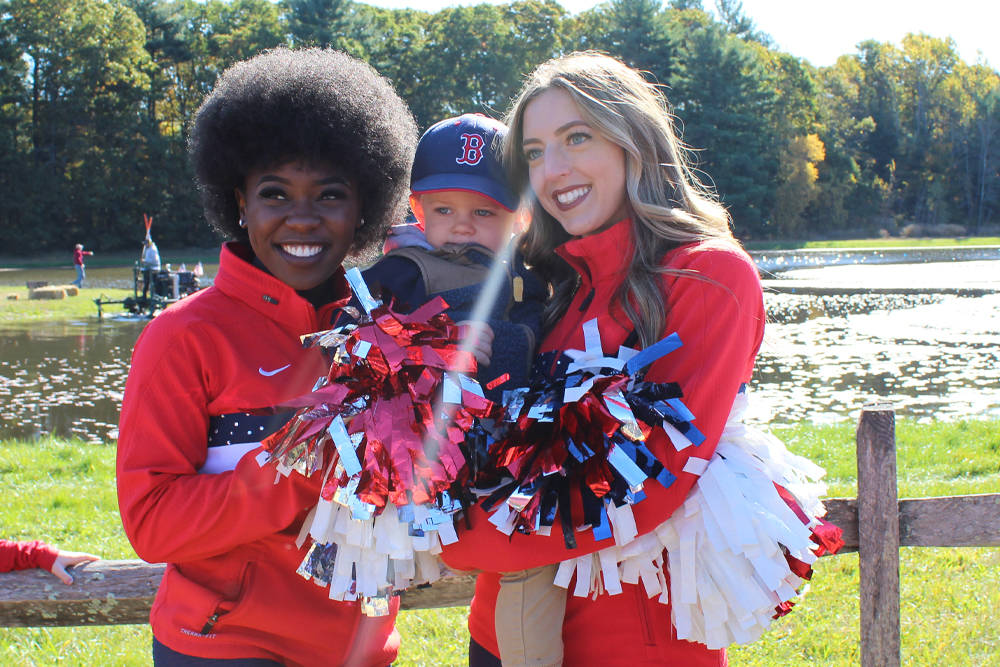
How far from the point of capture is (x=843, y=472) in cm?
623

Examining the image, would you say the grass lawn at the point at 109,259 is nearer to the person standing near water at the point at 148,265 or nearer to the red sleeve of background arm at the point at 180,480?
the person standing near water at the point at 148,265

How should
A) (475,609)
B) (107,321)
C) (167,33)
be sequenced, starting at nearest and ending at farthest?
(475,609), (107,321), (167,33)

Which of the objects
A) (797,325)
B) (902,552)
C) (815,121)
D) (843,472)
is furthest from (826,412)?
(815,121)

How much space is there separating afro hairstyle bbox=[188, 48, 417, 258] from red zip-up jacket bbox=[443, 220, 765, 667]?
3.28 ft

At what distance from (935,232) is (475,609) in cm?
6784

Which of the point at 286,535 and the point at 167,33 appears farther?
the point at 167,33

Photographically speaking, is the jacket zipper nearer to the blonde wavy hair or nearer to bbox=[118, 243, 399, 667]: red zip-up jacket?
bbox=[118, 243, 399, 667]: red zip-up jacket

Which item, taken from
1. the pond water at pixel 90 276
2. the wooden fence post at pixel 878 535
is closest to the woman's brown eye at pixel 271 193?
the wooden fence post at pixel 878 535

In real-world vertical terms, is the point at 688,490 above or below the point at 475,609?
above

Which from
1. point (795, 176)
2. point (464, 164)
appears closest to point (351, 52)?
point (795, 176)

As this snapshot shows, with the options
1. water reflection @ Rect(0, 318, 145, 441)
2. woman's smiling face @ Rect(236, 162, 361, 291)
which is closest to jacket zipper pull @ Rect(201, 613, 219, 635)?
woman's smiling face @ Rect(236, 162, 361, 291)

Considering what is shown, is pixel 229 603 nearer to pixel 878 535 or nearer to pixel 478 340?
pixel 478 340

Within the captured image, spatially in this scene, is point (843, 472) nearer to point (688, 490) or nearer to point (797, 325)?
point (688, 490)

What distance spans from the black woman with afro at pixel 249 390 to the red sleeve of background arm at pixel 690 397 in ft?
1.47
